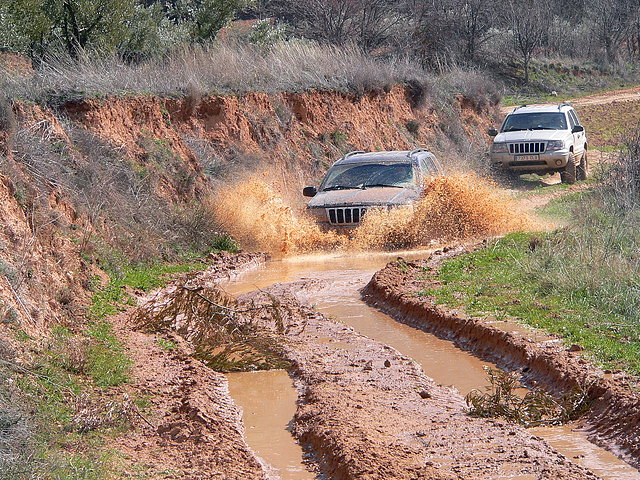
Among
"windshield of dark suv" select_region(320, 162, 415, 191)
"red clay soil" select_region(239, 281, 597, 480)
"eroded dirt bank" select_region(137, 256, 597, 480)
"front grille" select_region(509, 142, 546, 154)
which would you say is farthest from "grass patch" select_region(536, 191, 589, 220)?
"red clay soil" select_region(239, 281, 597, 480)

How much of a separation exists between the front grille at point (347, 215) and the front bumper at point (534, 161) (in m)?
10.3

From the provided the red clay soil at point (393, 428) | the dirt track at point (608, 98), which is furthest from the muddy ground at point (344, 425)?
the dirt track at point (608, 98)

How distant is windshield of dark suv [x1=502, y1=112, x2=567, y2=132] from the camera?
2554cm

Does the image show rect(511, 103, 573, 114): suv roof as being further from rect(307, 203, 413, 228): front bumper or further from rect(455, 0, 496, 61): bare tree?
rect(455, 0, 496, 61): bare tree

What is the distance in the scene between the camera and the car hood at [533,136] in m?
24.7

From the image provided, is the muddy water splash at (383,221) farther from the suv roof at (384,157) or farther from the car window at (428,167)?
the suv roof at (384,157)

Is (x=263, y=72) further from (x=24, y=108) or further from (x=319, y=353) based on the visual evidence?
(x=319, y=353)

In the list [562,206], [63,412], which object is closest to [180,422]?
[63,412]

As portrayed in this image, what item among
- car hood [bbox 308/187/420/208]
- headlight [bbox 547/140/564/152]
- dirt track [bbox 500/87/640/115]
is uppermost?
car hood [bbox 308/187/420/208]

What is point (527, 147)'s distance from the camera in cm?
2495

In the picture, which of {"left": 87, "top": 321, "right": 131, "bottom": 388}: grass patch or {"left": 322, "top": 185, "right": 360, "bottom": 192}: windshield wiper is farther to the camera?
{"left": 322, "top": 185, "right": 360, "bottom": 192}: windshield wiper

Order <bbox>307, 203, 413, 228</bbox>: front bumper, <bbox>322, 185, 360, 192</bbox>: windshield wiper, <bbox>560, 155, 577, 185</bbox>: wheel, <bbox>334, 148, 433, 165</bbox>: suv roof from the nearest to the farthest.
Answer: <bbox>307, 203, 413, 228</bbox>: front bumper, <bbox>322, 185, 360, 192</bbox>: windshield wiper, <bbox>334, 148, 433, 165</bbox>: suv roof, <bbox>560, 155, 577, 185</bbox>: wheel

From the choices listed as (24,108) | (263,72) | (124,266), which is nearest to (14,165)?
(124,266)

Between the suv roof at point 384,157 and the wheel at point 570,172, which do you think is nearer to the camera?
the suv roof at point 384,157
